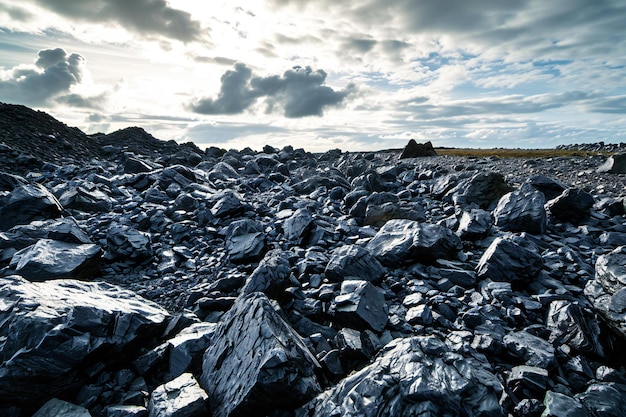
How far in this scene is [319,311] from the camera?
229 inches

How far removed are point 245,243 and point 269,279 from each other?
2675 millimetres

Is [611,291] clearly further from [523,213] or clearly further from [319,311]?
[319,311]

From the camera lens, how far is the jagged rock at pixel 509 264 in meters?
6.32

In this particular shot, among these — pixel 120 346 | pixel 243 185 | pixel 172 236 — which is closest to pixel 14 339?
pixel 120 346

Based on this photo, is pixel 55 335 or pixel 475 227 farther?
pixel 475 227

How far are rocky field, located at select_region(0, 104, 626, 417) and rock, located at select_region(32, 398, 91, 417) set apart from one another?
27mm

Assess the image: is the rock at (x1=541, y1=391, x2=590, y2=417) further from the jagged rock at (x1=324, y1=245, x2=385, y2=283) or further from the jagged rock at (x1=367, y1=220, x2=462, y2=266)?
the jagged rock at (x1=367, y1=220, x2=462, y2=266)

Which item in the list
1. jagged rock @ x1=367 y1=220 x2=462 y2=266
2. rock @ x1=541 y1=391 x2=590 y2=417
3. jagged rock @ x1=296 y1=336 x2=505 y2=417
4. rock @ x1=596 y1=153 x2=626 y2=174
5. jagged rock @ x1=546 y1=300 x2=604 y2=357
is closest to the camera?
jagged rock @ x1=296 y1=336 x2=505 y2=417

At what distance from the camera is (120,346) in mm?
4582

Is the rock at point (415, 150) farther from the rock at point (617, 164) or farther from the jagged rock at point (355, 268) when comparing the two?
the jagged rock at point (355, 268)

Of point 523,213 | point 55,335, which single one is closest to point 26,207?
point 55,335

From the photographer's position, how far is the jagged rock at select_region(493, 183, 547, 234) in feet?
28.9

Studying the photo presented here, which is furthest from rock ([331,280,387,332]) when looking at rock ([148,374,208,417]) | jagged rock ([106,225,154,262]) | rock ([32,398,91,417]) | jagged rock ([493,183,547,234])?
jagged rock ([106,225,154,262])

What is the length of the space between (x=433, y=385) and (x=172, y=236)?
9.15 metres
